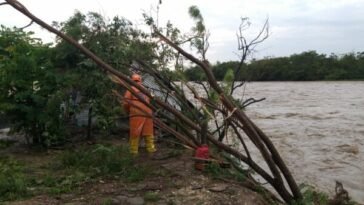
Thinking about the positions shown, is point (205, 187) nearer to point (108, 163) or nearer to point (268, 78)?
point (108, 163)

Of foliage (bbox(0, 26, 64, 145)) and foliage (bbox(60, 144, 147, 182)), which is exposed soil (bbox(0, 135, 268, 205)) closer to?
foliage (bbox(60, 144, 147, 182))

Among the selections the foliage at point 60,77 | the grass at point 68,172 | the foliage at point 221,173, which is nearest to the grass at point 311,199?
the foliage at point 221,173

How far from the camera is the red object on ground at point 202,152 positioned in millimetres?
6617

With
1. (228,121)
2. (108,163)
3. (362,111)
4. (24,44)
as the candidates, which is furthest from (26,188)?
(362,111)

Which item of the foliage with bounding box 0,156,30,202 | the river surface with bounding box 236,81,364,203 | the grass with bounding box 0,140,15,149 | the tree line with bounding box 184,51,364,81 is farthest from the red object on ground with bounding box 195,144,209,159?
the tree line with bounding box 184,51,364,81

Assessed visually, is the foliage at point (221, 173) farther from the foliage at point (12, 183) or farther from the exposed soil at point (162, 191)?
the foliage at point (12, 183)

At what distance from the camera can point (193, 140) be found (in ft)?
22.8

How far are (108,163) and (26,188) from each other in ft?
4.36

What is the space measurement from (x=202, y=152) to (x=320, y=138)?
883 cm

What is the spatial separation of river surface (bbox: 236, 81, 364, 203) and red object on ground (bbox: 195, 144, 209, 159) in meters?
3.25

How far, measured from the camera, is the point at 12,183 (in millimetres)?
6152

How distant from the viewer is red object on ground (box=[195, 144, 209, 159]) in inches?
261

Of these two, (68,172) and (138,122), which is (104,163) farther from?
(138,122)

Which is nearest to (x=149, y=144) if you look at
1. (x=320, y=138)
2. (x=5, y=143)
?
(x=5, y=143)
